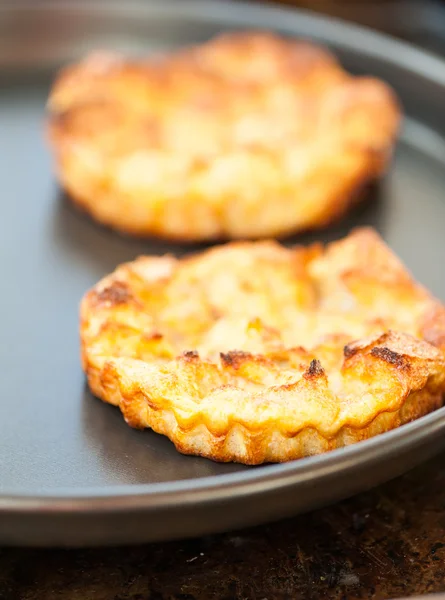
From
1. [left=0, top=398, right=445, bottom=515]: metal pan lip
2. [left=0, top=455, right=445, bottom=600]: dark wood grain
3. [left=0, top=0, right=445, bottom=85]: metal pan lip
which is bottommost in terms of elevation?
[left=0, top=455, right=445, bottom=600]: dark wood grain

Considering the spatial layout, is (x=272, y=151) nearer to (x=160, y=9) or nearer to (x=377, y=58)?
(x=377, y=58)

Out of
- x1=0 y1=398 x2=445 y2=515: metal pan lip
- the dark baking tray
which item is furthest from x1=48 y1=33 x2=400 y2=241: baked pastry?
x1=0 y1=398 x2=445 y2=515: metal pan lip

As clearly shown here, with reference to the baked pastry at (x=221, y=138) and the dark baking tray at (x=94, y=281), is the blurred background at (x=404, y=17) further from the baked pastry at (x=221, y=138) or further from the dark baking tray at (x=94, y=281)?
the baked pastry at (x=221, y=138)

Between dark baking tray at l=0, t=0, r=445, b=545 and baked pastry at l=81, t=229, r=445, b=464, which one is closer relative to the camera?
dark baking tray at l=0, t=0, r=445, b=545

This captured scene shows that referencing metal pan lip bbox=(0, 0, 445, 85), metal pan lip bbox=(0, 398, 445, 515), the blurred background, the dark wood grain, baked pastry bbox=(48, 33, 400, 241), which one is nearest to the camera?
metal pan lip bbox=(0, 398, 445, 515)

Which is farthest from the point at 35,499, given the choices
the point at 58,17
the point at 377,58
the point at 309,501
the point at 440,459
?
the point at 58,17

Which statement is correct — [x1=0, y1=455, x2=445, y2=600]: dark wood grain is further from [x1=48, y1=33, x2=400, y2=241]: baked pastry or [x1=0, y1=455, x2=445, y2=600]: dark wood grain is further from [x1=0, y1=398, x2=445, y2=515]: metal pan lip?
[x1=48, y1=33, x2=400, y2=241]: baked pastry

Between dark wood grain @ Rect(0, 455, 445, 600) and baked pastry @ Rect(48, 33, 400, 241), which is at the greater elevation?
baked pastry @ Rect(48, 33, 400, 241)
